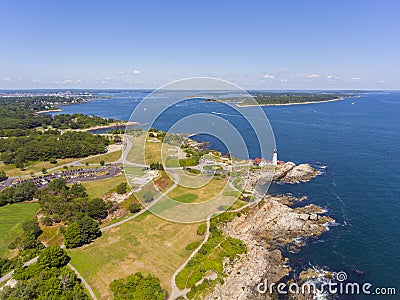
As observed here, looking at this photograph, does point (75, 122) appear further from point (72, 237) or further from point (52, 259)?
point (52, 259)

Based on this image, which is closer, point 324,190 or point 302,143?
point 324,190

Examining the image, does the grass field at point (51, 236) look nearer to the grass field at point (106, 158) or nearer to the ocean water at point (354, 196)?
the ocean water at point (354, 196)

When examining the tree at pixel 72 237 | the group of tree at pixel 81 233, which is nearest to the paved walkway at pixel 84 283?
the tree at pixel 72 237

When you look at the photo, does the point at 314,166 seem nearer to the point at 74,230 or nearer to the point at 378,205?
the point at 378,205

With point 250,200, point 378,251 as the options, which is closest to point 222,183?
point 250,200

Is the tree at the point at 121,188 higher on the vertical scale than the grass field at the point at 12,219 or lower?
higher
